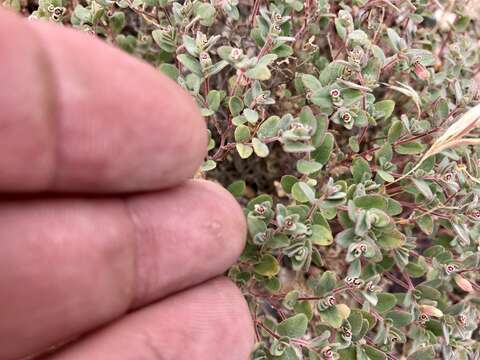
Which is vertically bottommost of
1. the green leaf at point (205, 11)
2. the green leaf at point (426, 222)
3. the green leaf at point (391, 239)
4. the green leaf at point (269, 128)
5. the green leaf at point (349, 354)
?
the green leaf at point (349, 354)

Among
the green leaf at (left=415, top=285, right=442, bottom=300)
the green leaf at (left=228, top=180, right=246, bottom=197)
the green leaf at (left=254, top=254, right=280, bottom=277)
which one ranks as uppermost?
the green leaf at (left=228, top=180, right=246, bottom=197)

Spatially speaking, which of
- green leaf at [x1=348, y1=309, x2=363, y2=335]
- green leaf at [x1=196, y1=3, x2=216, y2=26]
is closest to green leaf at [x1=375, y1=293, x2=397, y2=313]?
green leaf at [x1=348, y1=309, x2=363, y2=335]

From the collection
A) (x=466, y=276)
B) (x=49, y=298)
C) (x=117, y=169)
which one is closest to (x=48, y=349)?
(x=49, y=298)

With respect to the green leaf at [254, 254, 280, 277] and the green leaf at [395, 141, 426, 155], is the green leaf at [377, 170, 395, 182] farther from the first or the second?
the green leaf at [254, 254, 280, 277]

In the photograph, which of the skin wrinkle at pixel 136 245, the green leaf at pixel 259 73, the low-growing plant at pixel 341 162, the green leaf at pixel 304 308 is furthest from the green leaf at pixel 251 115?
the green leaf at pixel 304 308

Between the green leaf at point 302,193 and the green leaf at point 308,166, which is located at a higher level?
the green leaf at point 308,166

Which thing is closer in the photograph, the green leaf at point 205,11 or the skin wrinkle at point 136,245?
the skin wrinkle at point 136,245

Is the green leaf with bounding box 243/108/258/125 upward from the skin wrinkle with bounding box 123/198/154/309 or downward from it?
upward

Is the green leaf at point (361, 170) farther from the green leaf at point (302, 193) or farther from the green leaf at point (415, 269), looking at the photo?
the green leaf at point (415, 269)
